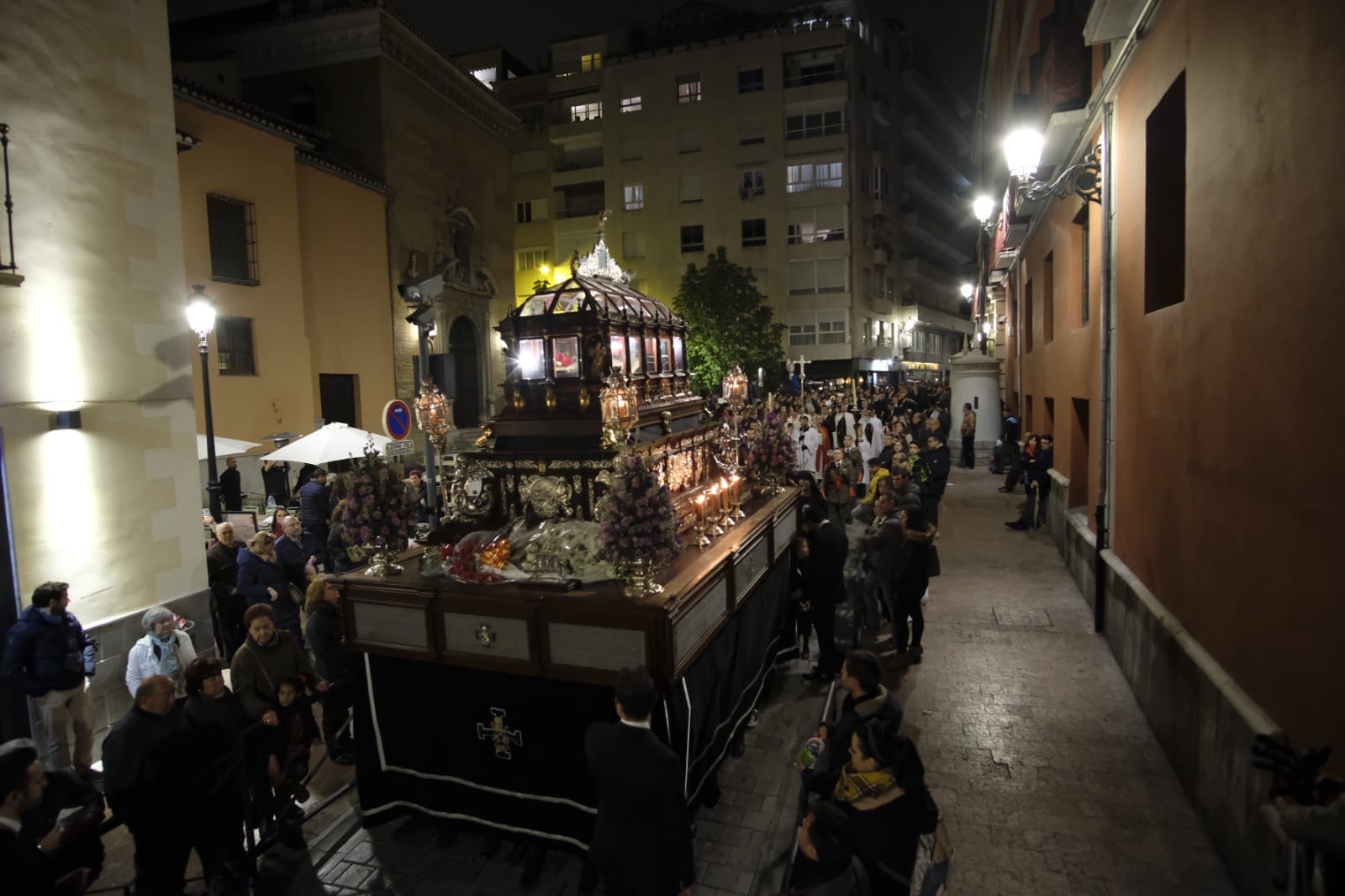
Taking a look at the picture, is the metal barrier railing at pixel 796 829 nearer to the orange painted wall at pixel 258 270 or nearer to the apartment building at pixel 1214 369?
the apartment building at pixel 1214 369

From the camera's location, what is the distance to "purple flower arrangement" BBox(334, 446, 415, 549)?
5691mm

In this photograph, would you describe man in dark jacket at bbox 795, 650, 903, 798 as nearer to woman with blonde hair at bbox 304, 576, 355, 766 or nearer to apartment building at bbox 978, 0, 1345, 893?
apartment building at bbox 978, 0, 1345, 893

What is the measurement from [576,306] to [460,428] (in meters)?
21.3

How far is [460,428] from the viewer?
27.0 meters

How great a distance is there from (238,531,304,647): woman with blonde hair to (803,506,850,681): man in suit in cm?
528

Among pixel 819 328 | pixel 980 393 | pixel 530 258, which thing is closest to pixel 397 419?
pixel 980 393

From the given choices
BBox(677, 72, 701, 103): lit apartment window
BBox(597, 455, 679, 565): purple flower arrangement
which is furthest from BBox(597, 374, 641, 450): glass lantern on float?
BBox(677, 72, 701, 103): lit apartment window

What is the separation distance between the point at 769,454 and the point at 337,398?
16.5 meters

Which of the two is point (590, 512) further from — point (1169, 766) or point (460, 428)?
point (460, 428)

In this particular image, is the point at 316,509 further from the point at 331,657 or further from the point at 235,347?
the point at 235,347

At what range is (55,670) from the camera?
575 centimetres

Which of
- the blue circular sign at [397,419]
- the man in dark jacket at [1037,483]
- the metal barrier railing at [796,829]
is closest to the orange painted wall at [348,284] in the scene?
the blue circular sign at [397,419]

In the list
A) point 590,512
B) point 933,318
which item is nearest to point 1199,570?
point 590,512

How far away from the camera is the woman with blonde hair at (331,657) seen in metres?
6.32
